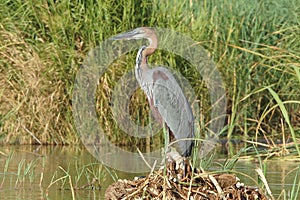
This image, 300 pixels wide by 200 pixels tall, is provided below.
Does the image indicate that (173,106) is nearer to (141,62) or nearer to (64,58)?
(141,62)

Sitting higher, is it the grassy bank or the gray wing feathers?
the grassy bank

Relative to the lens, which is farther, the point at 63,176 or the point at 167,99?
the point at 167,99

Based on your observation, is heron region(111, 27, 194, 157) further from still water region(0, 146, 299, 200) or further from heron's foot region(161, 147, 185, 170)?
heron's foot region(161, 147, 185, 170)

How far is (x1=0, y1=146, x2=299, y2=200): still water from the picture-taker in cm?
577

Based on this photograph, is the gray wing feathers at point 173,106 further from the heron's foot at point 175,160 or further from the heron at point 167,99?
the heron's foot at point 175,160

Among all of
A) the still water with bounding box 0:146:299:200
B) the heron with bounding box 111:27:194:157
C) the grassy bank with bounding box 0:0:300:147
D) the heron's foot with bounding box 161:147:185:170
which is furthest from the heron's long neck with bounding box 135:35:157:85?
the heron's foot with bounding box 161:147:185:170

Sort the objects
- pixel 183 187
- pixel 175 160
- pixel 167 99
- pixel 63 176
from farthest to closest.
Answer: pixel 167 99, pixel 63 176, pixel 175 160, pixel 183 187

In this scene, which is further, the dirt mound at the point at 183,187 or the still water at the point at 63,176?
the still water at the point at 63,176

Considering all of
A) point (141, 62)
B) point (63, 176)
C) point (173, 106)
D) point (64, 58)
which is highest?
point (64, 58)

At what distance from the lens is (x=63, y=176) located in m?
6.61

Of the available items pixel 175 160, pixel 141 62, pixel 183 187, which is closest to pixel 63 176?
pixel 141 62

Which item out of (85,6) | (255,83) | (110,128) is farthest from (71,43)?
(255,83)

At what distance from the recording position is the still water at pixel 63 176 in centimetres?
577

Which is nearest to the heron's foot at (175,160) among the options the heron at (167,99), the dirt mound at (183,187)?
the dirt mound at (183,187)
